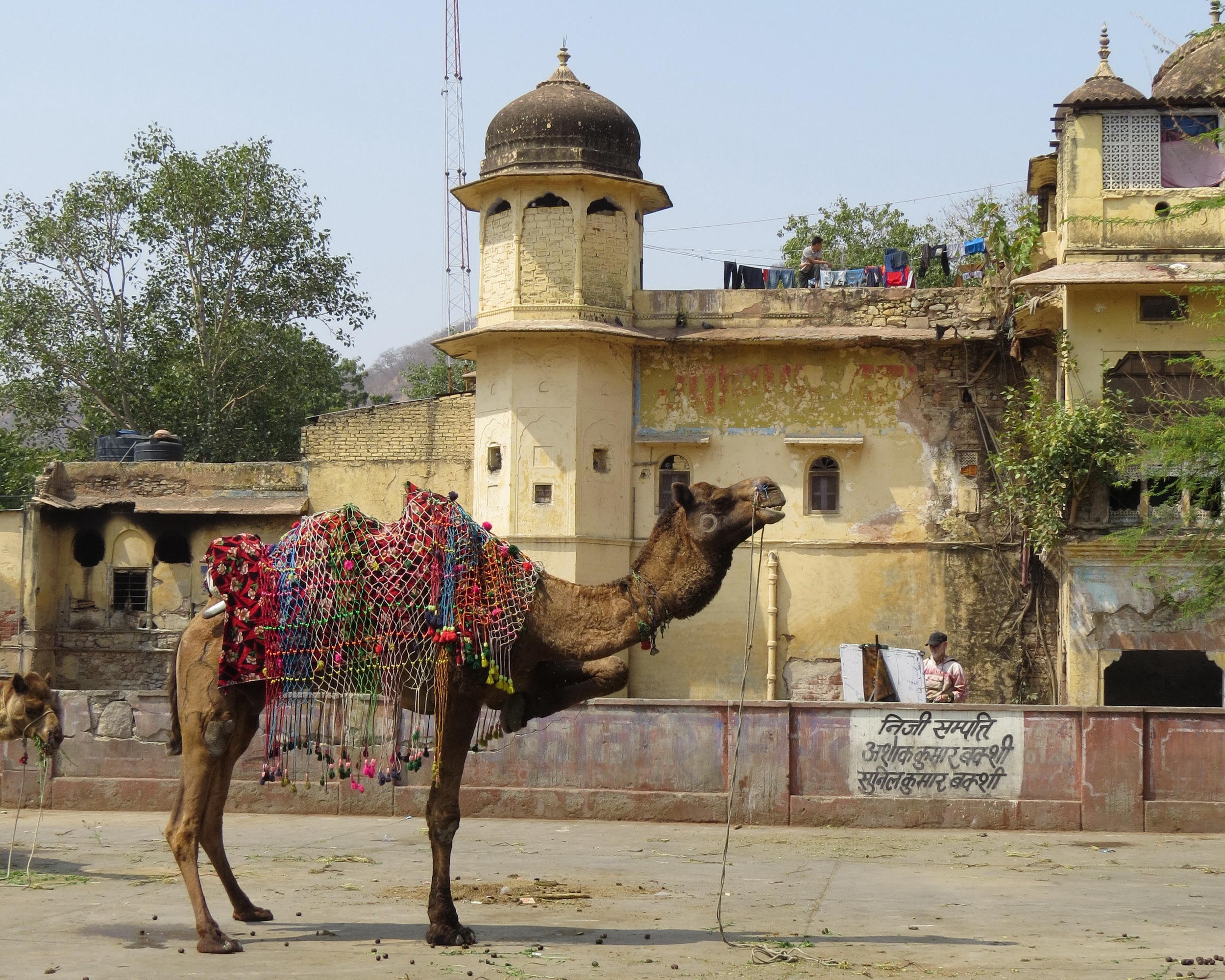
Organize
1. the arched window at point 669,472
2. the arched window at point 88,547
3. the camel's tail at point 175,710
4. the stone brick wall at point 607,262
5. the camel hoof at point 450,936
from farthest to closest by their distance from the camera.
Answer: the arched window at point 88,547
the arched window at point 669,472
the stone brick wall at point 607,262
the camel's tail at point 175,710
the camel hoof at point 450,936

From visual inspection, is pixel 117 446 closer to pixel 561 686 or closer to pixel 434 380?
pixel 434 380

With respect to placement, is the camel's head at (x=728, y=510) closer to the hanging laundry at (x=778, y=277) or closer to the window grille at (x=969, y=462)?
the window grille at (x=969, y=462)

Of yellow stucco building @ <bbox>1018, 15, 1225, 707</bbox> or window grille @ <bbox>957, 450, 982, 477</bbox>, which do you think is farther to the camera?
window grille @ <bbox>957, 450, 982, 477</bbox>

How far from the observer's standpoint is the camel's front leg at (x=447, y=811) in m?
9.84

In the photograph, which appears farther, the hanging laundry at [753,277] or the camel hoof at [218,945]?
the hanging laundry at [753,277]

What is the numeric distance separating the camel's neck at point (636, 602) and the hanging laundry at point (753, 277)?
19518 mm

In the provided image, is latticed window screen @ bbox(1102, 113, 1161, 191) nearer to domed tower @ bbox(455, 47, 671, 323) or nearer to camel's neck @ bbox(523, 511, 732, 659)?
domed tower @ bbox(455, 47, 671, 323)

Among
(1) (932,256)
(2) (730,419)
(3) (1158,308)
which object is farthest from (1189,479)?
A: (1) (932,256)

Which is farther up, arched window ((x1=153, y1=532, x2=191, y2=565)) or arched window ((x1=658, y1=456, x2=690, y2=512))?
arched window ((x1=658, y1=456, x2=690, y2=512))

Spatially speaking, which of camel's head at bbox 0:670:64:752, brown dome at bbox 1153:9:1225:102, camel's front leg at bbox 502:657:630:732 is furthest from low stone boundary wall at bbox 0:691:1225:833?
brown dome at bbox 1153:9:1225:102

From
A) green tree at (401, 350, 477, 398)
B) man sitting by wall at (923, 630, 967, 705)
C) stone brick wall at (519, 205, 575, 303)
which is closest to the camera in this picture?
man sitting by wall at (923, 630, 967, 705)

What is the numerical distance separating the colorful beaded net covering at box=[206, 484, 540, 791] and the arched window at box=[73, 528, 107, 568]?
2237 cm

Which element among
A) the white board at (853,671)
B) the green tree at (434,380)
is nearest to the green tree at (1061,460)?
the white board at (853,671)

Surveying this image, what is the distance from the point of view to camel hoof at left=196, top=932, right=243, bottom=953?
31.0 ft
